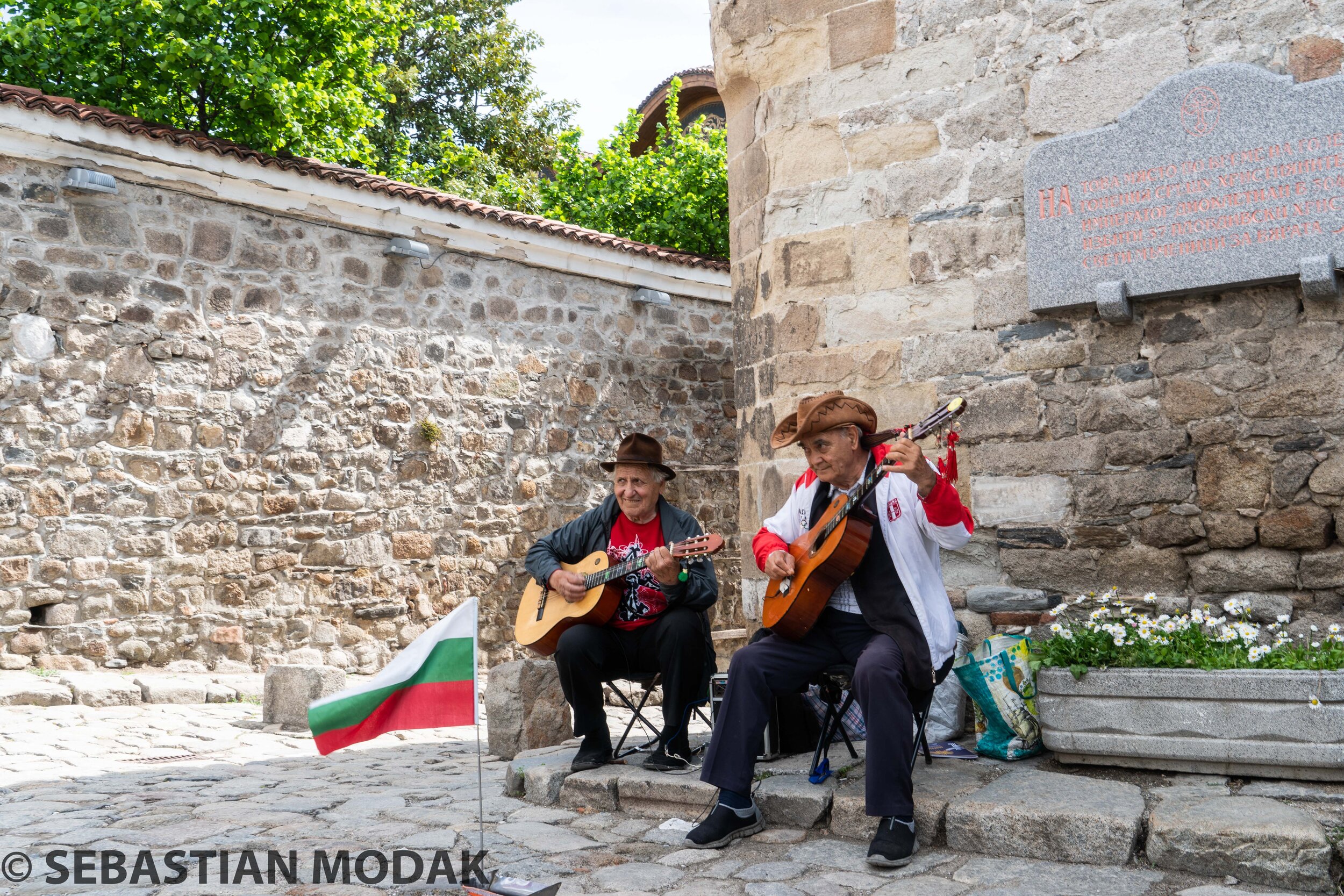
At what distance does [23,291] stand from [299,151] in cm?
644

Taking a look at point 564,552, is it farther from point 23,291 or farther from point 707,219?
point 707,219

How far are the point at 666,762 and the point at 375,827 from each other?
1.06 m

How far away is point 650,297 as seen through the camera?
10320 millimetres

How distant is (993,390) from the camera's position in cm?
457

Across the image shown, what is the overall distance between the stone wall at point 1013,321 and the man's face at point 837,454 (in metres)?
0.93

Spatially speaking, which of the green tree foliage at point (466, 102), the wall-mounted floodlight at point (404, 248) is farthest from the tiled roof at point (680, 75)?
the wall-mounted floodlight at point (404, 248)

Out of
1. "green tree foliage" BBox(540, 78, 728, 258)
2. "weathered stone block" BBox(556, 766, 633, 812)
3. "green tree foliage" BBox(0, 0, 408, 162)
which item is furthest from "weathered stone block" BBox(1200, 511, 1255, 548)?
"green tree foliage" BBox(0, 0, 408, 162)

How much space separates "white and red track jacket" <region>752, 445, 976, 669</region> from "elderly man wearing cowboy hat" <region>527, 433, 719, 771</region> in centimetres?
54

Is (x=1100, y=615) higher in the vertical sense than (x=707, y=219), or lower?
lower

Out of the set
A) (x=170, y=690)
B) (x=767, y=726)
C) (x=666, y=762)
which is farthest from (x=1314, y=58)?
(x=170, y=690)

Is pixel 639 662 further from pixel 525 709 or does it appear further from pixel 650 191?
pixel 650 191

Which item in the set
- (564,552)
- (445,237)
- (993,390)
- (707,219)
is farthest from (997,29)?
(707,219)

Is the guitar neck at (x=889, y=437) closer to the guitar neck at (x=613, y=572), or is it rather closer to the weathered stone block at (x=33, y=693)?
the guitar neck at (x=613, y=572)

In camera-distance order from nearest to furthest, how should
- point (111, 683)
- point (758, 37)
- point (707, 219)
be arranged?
point (758, 37) < point (111, 683) < point (707, 219)
